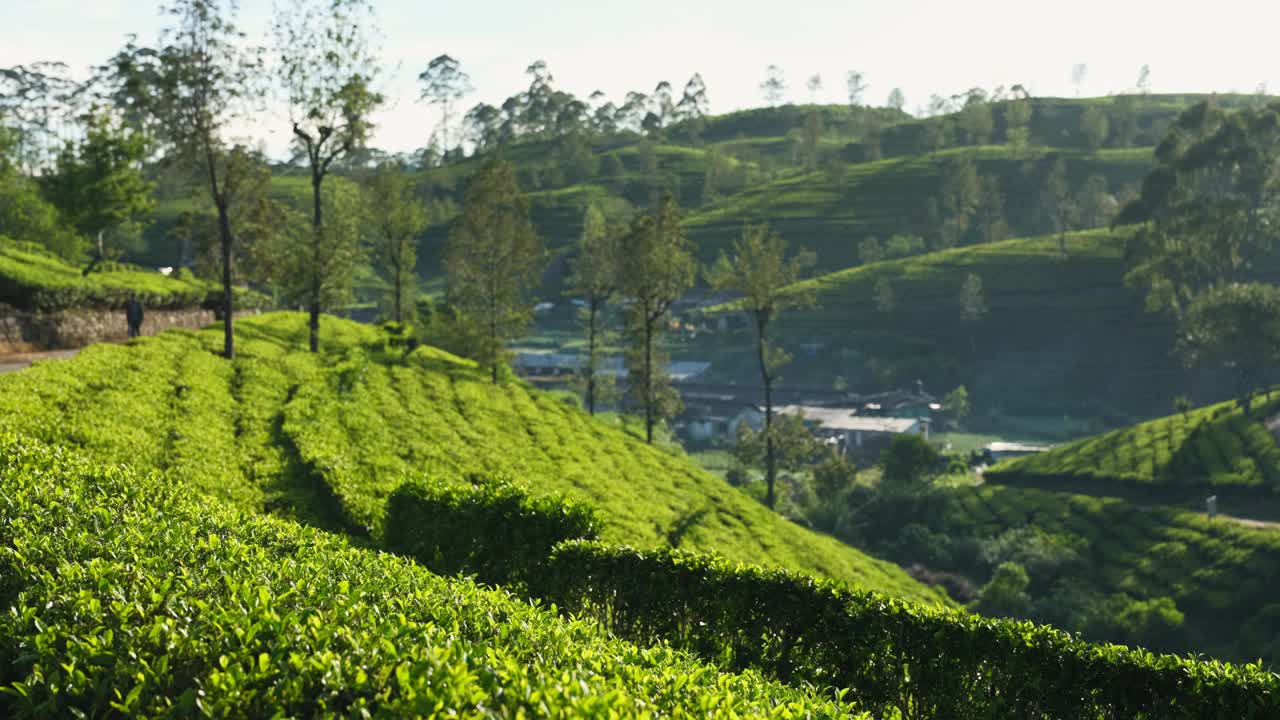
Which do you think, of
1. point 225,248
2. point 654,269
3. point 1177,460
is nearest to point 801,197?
point 1177,460

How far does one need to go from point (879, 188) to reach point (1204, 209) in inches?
3537

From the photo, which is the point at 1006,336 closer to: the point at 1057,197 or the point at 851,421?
the point at 851,421

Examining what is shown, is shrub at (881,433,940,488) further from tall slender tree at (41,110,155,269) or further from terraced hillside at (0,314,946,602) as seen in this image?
tall slender tree at (41,110,155,269)

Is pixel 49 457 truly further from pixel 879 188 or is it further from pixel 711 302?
pixel 879 188

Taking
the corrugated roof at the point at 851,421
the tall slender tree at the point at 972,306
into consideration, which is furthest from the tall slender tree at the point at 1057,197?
the corrugated roof at the point at 851,421

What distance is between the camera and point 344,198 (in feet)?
174

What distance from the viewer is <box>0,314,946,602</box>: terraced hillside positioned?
18.1 m

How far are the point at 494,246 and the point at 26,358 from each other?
25370 millimetres

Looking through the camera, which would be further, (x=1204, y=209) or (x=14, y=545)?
(x=1204, y=209)

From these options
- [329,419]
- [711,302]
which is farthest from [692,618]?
[711,302]

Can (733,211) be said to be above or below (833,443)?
above

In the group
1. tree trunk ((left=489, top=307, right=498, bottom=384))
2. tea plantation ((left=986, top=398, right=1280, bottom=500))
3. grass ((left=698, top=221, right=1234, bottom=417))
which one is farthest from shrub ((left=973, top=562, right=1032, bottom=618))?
grass ((left=698, top=221, right=1234, bottom=417))

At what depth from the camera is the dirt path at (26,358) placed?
2986cm

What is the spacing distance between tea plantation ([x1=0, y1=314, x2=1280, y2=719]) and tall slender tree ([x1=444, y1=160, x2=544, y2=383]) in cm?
2667
